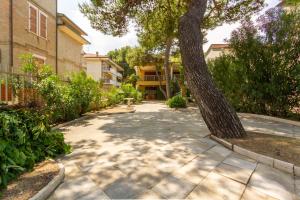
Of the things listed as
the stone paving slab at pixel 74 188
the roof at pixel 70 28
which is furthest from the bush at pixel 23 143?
the roof at pixel 70 28

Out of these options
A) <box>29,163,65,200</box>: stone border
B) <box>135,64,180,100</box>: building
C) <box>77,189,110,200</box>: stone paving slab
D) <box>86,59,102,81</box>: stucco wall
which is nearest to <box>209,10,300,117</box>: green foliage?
<box>77,189,110,200</box>: stone paving slab

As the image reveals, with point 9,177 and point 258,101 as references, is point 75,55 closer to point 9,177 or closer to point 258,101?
point 258,101

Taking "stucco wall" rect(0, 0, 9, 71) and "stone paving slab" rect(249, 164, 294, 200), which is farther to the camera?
"stucco wall" rect(0, 0, 9, 71)

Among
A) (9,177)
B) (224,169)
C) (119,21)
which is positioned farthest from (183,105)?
(9,177)

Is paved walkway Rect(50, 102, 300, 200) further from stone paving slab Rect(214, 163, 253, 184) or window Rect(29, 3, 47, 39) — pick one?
window Rect(29, 3, 47, 39)

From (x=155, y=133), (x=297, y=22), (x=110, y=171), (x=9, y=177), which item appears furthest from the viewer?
(x=297, y=22)

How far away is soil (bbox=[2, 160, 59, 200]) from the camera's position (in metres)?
3.09

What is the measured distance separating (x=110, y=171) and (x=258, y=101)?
9924mm

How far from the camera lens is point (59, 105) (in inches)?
357

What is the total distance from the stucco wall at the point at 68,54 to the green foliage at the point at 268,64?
11.4 m

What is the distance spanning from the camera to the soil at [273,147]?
4.62 metres

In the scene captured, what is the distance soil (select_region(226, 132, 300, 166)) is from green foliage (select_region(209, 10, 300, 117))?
15.8ft

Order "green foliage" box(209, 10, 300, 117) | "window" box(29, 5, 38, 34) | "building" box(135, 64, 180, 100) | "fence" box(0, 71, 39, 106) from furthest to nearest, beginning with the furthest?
"building" box(135, 64, 180, 100) → "window" box(29, 5, 38, 34) → "green foliage" box(209, 10, 300, 117) → "fence" box(0, 71, 39, 106)

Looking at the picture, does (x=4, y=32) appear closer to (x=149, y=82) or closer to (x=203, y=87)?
(x=203, y=87)
